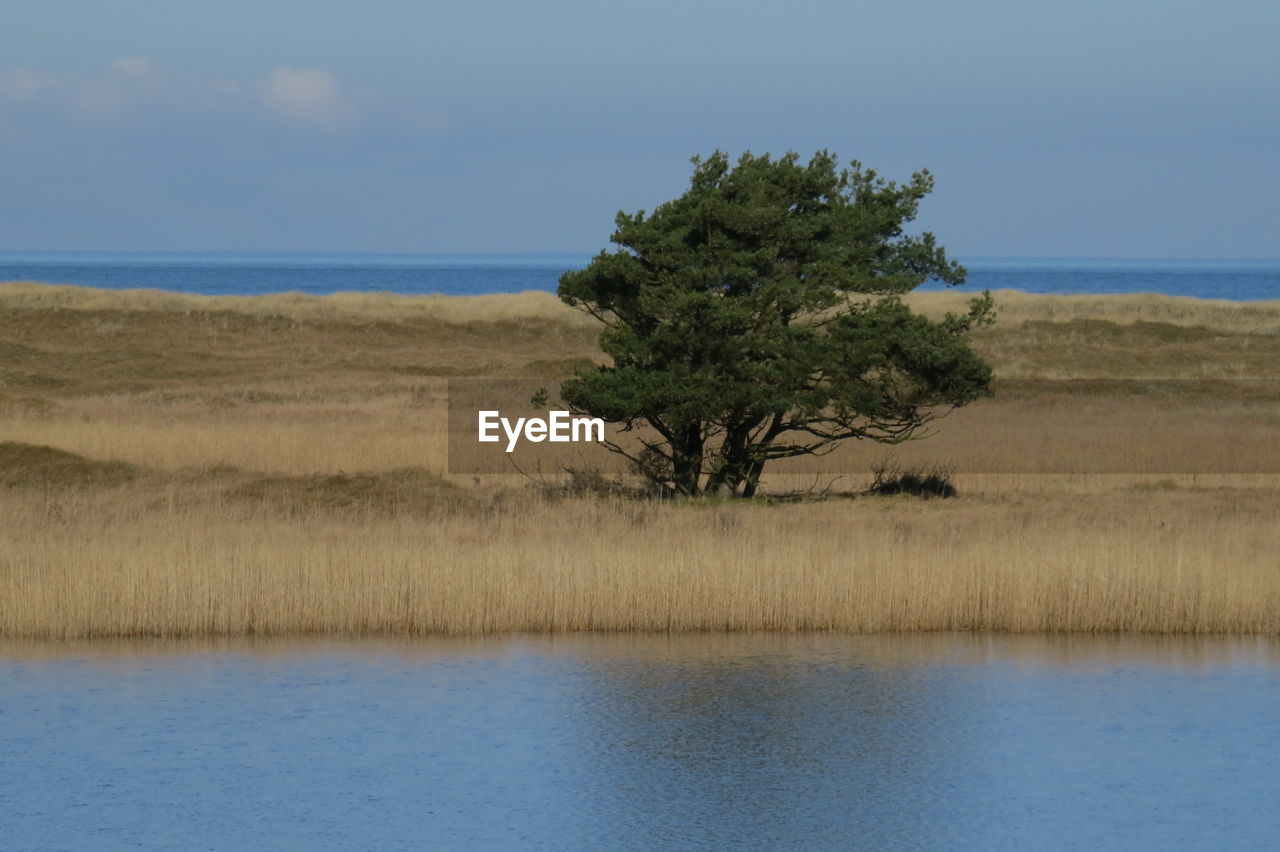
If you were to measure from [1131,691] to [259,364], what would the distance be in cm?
4022

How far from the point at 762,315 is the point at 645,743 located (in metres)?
9.74

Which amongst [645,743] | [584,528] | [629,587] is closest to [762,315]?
[584,528]

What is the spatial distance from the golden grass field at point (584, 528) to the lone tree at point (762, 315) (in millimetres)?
1361

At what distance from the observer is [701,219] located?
21.2m

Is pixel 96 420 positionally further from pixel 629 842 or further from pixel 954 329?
pixel 629 842

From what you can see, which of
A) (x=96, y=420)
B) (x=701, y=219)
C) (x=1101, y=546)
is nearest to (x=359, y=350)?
(x=96, y=420)

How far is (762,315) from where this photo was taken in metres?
21.1

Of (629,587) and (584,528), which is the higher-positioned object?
(584,528)

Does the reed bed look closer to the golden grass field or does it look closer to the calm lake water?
the golden grass field

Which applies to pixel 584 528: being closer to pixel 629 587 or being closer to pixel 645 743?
pixel 629 587

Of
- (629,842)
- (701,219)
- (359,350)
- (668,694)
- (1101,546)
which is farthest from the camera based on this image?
(359,350)

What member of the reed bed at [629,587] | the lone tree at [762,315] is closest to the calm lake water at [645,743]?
the reed bed at [629,587]

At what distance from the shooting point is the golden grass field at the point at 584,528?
16203mm

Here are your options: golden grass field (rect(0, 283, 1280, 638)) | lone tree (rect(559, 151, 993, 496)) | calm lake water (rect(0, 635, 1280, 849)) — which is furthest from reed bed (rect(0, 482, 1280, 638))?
lone tree (rect(559, 151, 993, 496))
